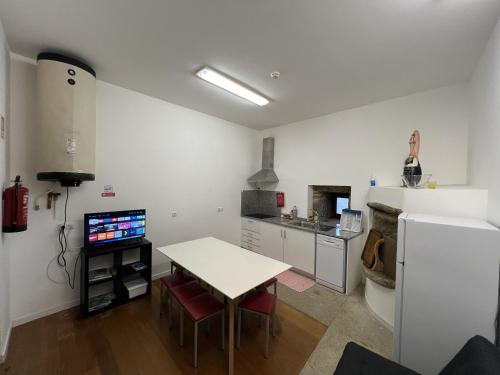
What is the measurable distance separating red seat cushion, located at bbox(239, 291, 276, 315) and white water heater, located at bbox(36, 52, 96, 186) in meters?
2.05

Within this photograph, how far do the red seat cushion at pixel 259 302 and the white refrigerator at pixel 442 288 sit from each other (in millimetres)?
987

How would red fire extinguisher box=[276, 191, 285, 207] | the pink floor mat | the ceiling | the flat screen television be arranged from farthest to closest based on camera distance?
red fire extinguisher box=[276, 191, 285, 207] < the pink floor mat < the flat screen television < the ceiling

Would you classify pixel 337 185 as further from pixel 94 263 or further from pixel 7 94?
pixel 7 94

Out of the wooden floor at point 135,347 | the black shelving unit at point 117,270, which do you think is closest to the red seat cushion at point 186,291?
the wooden floor at point 135,347

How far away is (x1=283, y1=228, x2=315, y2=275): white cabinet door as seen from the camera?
308 cm

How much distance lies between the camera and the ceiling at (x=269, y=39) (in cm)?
138

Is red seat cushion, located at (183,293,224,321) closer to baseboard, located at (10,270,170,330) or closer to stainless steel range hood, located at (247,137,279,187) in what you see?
baseboard, located at (10,270,170,330)

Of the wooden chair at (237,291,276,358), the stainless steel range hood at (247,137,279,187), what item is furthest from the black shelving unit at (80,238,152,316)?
the stainless steel range hood at (247,137,279,187)

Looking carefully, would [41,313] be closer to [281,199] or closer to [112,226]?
[112,226]

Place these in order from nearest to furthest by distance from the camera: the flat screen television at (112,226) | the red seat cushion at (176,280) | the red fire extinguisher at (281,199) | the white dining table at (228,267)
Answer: the white dining table at (228,267), the red seat cushion at (176,280), the flat screen television at (112,226), the red fire extinguisher at (281,199)

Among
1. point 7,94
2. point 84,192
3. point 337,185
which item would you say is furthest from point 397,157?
point 7,94

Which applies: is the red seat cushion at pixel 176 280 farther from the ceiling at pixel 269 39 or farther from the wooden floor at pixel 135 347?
the ceiling at pixel 269 39

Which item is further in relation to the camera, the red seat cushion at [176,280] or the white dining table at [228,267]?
the red seat cushion at [176,280]

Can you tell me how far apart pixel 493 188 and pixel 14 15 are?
12.5 feet
